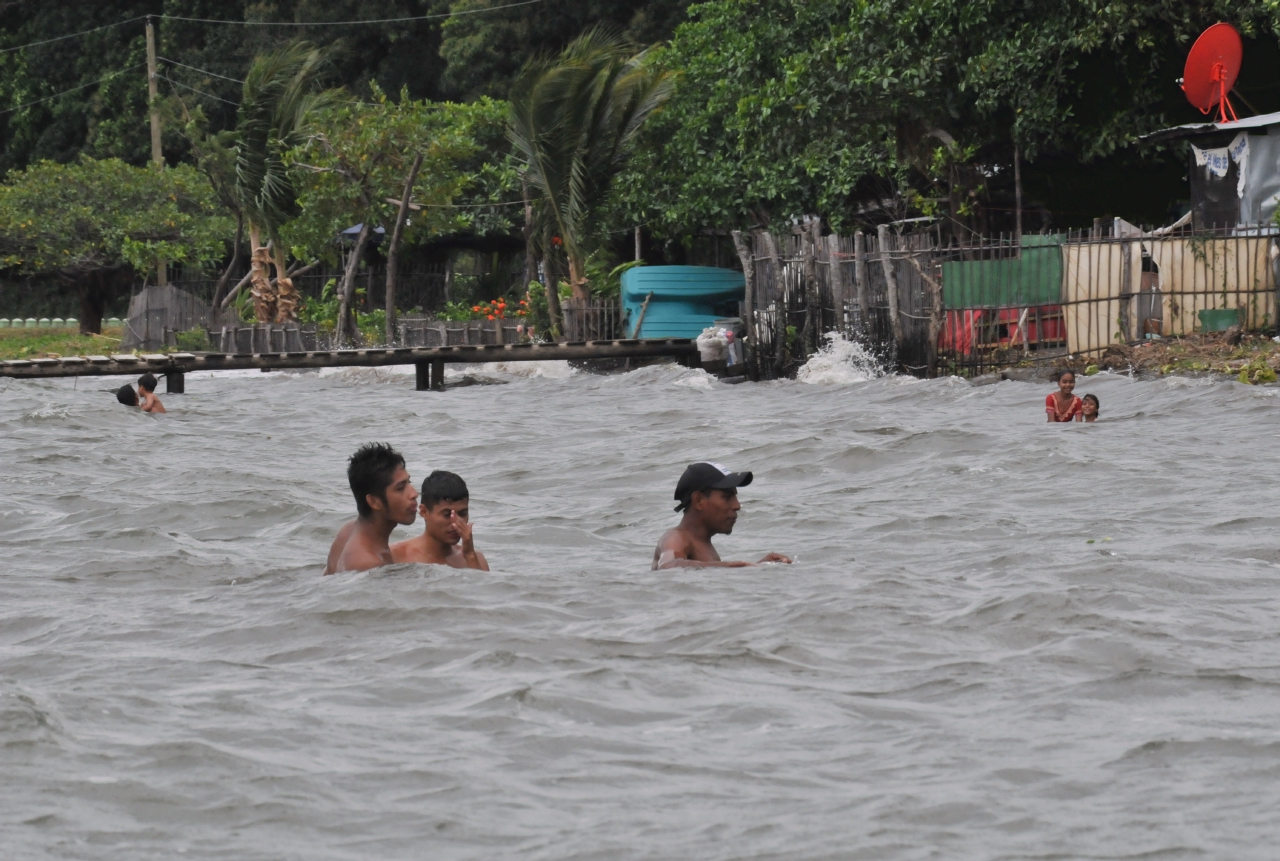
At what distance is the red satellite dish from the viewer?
18.5 m

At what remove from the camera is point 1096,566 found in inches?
332

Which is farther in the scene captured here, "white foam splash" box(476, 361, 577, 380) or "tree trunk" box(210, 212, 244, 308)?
"tree trunk" box(210, 212, 244, 308)

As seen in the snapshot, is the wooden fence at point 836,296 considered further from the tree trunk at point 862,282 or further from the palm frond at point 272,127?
the palm frond at point 272,127

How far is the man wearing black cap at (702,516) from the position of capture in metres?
7.86

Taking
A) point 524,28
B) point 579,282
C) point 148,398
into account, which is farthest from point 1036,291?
point 524,28

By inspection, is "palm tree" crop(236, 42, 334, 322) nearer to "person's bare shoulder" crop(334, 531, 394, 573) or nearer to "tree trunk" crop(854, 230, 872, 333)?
"tree trunk" crop(854, 230, 872, 333)

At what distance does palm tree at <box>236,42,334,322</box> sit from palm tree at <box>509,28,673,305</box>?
477 centimetres

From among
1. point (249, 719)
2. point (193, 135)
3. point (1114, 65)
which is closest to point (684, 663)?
point (249, 719)

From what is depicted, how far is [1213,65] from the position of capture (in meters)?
18.7

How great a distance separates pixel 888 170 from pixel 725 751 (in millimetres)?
18797

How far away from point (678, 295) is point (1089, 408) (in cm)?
1124

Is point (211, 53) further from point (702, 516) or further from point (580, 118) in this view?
point (702, 516)

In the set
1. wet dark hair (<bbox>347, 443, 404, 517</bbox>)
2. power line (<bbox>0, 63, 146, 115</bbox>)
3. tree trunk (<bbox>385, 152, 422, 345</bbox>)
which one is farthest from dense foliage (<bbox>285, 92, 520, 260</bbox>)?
wet dark hair (<bbox>347, 443, 404, 517</bbox>)

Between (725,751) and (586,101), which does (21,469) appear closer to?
(725,751)
